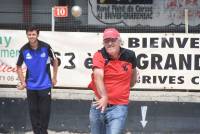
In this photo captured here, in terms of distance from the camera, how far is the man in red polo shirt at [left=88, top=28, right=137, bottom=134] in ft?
20.1

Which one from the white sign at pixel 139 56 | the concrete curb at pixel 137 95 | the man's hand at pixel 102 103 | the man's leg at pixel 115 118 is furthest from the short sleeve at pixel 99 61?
the white sign at pixel 139 56

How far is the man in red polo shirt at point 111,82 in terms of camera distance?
6.14 metres

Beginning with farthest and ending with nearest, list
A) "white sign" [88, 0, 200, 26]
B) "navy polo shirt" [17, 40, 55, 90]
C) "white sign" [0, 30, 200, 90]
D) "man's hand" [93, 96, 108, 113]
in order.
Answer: "white sign" [88, 0, 200, 26] → "white sign" [0, 30, 200, 90] → "navy polo shirt" [17, 40, 55, 90] → "man's hand" [93, 96, 108, 113]

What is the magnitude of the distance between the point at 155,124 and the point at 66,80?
5.95 ft

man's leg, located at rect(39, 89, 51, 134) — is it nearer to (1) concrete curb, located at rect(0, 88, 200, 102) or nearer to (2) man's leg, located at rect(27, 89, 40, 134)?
(2) man's leg, located at rect(27, 89, 40, 134)

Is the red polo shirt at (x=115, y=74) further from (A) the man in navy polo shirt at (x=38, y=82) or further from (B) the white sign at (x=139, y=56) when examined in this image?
(B) the white sign at (x=139, y=56)

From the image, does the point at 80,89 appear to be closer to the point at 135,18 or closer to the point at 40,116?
the point at 40,116

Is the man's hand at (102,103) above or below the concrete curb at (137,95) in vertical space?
above

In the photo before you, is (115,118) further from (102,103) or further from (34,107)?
(34,107)

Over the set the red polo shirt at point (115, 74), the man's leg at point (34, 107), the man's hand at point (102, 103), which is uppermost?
the red polo shirt at point (115, 74)

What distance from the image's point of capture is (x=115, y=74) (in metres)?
6.21

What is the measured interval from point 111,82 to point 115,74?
10 cm

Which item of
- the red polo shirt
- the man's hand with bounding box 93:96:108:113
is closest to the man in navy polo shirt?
the red polo shirt

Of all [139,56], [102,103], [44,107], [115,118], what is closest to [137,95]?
[139,56]
